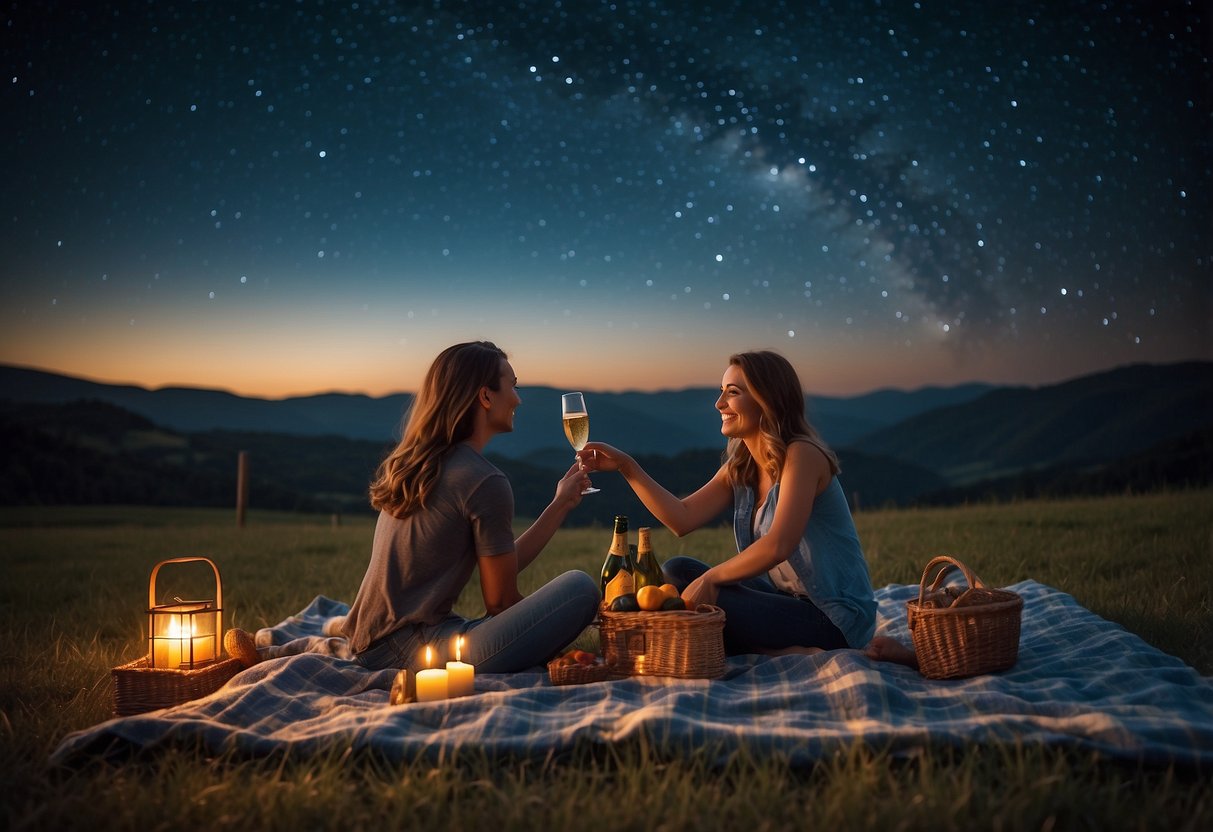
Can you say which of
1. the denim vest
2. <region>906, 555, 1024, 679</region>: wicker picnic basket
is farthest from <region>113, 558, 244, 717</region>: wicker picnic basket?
<region>906, 555, 1024, 679</region>: wicker picnic basket

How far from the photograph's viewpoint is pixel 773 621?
4.68 meters

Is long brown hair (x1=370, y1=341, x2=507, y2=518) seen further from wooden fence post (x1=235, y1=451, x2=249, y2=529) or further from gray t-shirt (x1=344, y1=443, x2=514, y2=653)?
wooden fence post (x1=235, y1=451, x2=249, y2=529)

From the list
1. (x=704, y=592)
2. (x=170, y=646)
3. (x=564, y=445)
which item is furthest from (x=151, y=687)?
(x=564, y=445)

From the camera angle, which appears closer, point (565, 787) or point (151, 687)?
point (565, 787)

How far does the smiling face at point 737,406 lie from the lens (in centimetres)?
473

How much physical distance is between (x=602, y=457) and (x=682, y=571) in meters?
0.86

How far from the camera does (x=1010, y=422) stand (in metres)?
65.2

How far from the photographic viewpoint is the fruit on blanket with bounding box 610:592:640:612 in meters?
4.13

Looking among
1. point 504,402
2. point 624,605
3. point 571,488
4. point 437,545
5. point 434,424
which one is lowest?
point 624,605

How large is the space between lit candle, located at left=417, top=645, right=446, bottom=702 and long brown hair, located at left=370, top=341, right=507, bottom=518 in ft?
2.54

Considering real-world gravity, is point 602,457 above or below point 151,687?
above

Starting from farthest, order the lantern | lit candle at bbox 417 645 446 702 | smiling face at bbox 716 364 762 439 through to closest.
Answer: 1. smiling face at bbox 716 364 762 439
2. the lantern
3. lit candle at bbox 417 645 446 702

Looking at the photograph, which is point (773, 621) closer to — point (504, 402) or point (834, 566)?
point (834, 566)

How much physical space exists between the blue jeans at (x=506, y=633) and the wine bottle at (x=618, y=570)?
11 cm
